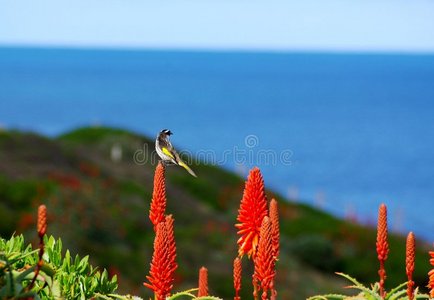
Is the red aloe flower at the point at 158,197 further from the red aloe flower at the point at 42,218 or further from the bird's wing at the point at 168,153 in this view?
the bird's wing at the point at 168,153

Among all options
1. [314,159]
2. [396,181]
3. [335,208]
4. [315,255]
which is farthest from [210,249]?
[314,159]

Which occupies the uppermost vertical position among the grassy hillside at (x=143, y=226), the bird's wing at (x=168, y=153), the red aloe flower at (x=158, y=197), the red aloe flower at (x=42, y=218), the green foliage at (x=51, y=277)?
the grassy hillside at (x=143, y=226)

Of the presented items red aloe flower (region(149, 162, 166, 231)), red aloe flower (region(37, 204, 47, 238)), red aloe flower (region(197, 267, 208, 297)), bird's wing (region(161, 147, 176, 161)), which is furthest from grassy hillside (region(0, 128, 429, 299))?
red aloe flower (region(37, 204, 47, 238))

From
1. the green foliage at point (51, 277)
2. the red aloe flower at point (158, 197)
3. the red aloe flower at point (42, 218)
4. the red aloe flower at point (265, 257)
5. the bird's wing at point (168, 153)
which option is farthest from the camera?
the bird's wing at point (168, 153)

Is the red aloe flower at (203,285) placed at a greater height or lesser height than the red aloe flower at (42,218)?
lesser

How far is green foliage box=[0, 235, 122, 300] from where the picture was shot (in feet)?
13.7

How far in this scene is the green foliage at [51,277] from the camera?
4168mm

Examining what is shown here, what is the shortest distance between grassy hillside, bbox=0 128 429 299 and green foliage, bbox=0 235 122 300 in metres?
18.6

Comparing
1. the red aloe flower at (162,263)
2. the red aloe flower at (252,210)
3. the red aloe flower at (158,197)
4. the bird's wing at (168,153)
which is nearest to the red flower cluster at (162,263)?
the red aloe flower at (162,263)

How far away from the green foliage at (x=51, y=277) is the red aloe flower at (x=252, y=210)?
908 millimetres

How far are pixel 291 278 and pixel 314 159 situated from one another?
145 m

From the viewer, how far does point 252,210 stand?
4535 millimetres

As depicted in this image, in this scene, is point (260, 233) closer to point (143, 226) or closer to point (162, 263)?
point (162, 263)

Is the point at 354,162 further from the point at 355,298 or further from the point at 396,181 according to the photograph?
the point at 355,298
